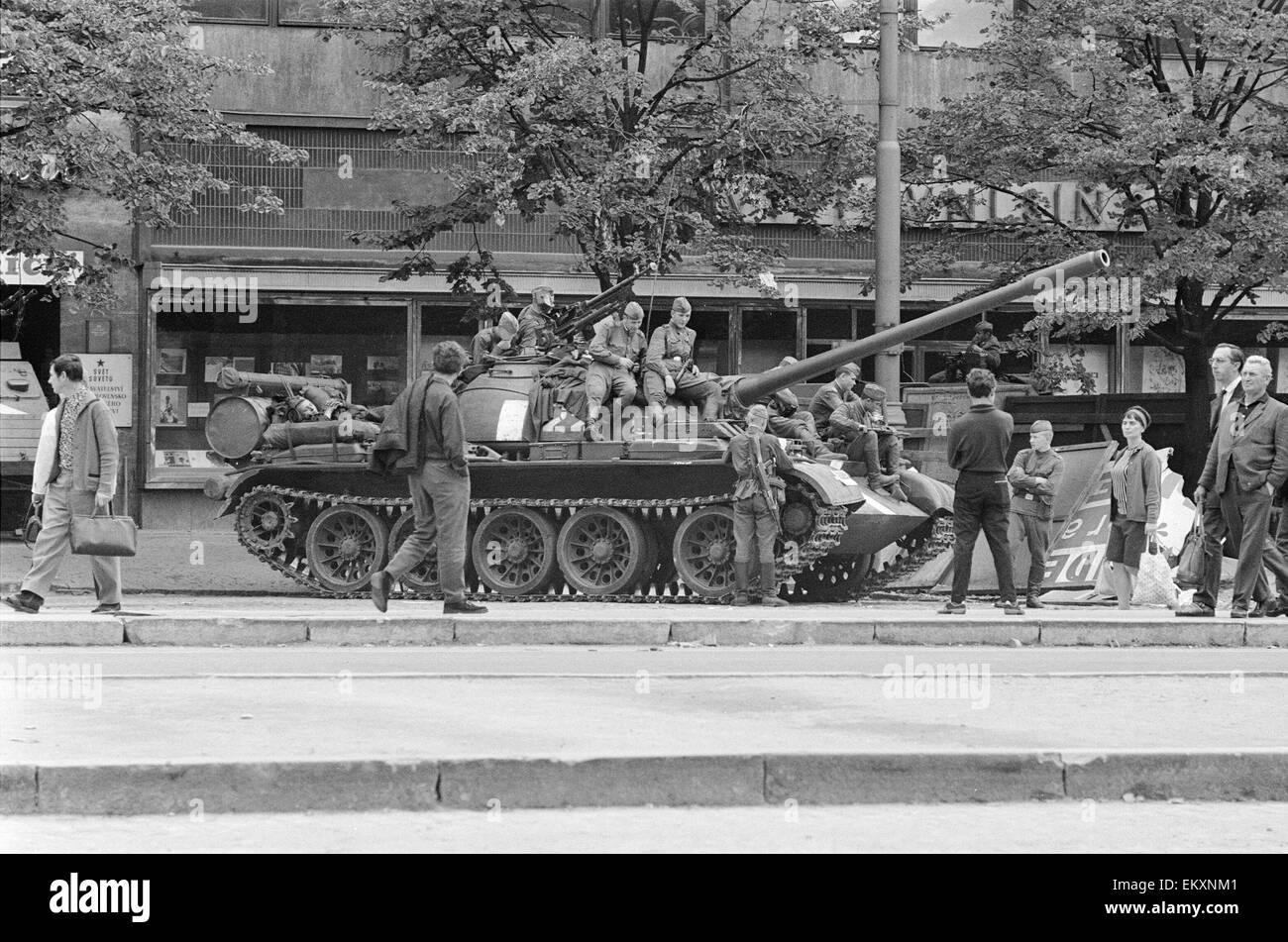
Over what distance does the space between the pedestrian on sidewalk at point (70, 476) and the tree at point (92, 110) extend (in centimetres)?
626

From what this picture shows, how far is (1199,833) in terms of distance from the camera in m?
6.59

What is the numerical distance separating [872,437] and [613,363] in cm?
253

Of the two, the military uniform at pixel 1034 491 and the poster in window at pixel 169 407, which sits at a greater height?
the poster in window at pixel 169 407

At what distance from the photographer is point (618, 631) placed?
13.0m

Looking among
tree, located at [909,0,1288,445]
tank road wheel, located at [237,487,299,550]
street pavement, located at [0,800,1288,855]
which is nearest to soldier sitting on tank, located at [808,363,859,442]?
tree, located at [909,0,1288,445]

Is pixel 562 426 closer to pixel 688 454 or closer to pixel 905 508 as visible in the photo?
pixel 688 454

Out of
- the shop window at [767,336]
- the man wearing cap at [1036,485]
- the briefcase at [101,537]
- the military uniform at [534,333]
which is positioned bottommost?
the briefcase at [101,537]

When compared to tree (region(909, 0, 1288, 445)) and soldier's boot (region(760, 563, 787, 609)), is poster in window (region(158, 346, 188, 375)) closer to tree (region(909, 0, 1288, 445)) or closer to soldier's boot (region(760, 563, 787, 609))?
tree (region(909, 0, 1288, 445))

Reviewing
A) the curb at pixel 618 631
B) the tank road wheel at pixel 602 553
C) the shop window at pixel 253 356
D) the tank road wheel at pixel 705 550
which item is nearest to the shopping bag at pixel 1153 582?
the curb at pixel 618 631

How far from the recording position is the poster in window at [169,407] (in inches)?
1092

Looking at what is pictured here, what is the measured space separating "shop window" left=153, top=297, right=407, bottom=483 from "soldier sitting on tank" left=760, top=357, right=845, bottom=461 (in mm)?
10163

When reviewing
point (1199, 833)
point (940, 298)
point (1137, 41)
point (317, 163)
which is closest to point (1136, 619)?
point (1199, 833)

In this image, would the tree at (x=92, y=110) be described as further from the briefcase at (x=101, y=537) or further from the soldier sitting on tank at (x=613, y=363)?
the briefcase at (x=101, y=537)

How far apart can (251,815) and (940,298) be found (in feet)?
75.7
